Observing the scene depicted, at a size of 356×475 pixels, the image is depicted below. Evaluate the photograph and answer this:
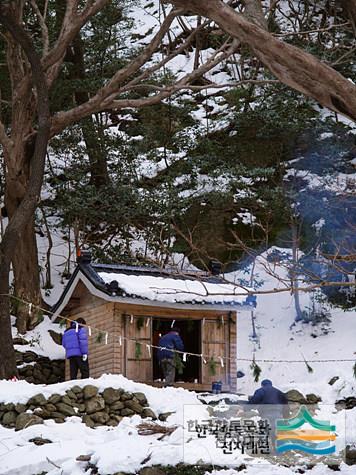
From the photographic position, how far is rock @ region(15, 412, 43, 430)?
12.5m

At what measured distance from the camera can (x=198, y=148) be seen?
27.7 meters

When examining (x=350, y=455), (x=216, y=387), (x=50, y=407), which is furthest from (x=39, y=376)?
(x=350, y=455)

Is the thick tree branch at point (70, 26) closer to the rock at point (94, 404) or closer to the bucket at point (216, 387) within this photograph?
the rock at point (94, 404)

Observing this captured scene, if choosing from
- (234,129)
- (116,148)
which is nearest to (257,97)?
(234,129)

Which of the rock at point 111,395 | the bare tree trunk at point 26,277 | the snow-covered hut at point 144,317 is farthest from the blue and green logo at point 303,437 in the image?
the bare tree trunk at point 26,277

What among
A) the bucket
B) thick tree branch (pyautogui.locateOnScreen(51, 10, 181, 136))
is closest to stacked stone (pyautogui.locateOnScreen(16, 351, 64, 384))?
the bucket

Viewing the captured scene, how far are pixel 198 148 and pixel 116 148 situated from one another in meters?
2.98

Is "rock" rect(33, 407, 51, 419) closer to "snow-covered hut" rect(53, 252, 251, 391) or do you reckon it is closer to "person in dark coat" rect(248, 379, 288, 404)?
"person in dark coat" rect(248, 379, 288, 404)

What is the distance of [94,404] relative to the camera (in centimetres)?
1352

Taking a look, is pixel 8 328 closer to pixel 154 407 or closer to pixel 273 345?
pixel 154 407

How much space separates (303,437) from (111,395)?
3.76 metres

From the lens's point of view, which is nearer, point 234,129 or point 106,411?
point 106,411

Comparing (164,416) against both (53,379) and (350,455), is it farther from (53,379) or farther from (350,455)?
(53,379)

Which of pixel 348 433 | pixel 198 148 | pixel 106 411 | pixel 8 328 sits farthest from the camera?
pixel 198 148
